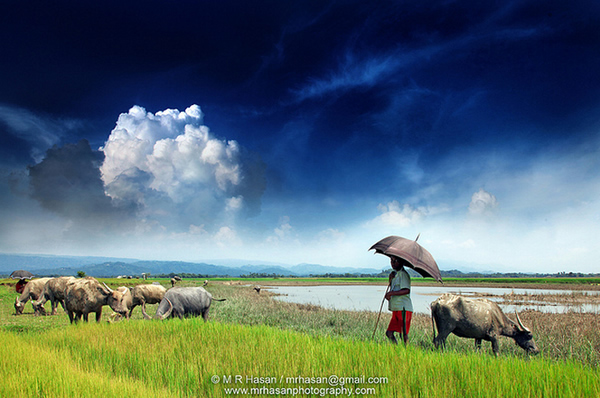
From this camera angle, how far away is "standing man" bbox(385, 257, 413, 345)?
5830 mm

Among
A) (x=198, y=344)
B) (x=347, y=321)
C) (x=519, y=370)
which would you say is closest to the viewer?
(x=519, y=370)

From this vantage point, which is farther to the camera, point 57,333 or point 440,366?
point 57,333

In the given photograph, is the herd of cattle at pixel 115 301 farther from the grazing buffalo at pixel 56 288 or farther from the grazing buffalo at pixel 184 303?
the grazing buffalo at pixel 56 288

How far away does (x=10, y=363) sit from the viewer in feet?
16.1

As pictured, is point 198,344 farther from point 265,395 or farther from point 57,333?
point 57,333

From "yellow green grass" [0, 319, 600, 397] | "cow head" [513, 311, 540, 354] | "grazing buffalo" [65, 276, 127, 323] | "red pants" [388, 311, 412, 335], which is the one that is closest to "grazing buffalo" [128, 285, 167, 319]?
"grazing buffalo" [65, 276, 127, 323]

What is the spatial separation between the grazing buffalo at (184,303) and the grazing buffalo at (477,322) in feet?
24.0

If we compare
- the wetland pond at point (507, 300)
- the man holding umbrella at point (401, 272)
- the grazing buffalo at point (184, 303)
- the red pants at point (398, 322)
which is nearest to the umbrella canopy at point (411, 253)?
the man holding umbrella at point (401, 272)

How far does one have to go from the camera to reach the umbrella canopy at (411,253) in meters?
5.47

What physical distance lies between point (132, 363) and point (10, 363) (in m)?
1.77

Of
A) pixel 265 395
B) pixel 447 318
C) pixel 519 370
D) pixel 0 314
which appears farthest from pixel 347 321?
pixel 0 314

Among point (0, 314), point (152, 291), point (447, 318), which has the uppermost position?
point (447, 318)

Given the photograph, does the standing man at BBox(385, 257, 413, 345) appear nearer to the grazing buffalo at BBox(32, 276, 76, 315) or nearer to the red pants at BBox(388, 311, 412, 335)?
the red pants at BBox(388, 311, 412, 335)

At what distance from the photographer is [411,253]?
18.4 feet
